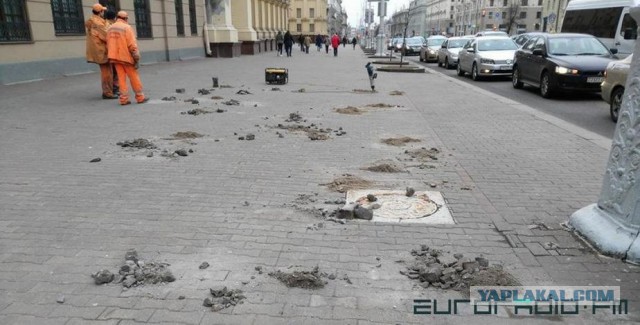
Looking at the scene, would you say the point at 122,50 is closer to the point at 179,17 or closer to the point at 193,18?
the point at 179,17

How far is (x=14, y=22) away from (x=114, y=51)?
5735 mm

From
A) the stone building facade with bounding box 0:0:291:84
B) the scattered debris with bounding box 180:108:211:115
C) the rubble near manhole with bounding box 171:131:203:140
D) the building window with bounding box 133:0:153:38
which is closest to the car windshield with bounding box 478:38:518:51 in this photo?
the scattered debris with bounding box 180:108:211:115

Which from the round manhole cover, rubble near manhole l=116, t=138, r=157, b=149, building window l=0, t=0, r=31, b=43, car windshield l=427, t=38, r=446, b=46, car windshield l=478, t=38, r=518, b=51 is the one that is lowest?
the round manhole cover

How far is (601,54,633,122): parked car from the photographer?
9609 millimetres

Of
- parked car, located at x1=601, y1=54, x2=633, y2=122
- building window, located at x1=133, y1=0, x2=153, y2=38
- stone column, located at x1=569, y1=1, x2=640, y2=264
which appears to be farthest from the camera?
building window, located at x1=133, y1=0, x2=153, y2=38

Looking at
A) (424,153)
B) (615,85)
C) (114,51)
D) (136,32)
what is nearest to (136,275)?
(424,153)

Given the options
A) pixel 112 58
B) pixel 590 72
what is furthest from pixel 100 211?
pixel 590 72

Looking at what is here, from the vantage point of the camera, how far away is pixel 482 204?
495cm

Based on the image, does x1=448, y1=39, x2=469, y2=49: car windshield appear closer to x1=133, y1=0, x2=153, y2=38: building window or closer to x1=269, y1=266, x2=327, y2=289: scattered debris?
x1=133, y1=0, x2=153, y2=38: building window

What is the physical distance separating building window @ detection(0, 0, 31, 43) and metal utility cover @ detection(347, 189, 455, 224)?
12808 mm

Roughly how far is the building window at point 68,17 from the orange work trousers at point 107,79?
5.73 m

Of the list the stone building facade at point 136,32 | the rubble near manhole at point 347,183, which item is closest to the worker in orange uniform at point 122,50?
the stone building facade at point 136,32

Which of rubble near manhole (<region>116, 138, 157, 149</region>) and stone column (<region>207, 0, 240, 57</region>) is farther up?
stone column (<region>207, 0, 240, 57</region>)

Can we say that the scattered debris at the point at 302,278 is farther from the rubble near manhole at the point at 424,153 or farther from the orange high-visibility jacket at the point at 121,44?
the orange high-visibility jacket at the point at 121,44
